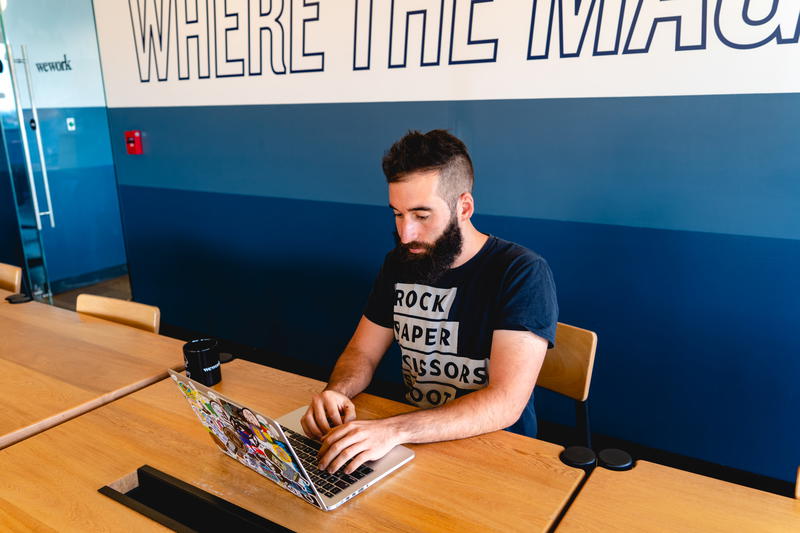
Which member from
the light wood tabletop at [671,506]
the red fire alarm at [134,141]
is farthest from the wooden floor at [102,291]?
the light wood tabletop at [671,506]

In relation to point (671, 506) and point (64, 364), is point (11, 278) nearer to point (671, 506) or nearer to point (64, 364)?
point (64, 364)

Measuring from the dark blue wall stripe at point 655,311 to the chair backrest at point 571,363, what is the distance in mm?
765

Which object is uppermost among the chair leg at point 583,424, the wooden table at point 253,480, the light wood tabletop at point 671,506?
the light wood tabletop at point 671,506

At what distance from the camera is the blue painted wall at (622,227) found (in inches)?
81.2

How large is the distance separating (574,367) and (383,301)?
23.1 inches

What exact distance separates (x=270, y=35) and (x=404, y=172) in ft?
6.19

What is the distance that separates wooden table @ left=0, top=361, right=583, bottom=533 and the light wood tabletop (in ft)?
0.18

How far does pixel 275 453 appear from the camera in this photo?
1.01 meters

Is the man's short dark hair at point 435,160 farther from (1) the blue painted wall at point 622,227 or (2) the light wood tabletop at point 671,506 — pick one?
(1) the blue painted wall at point 622,227

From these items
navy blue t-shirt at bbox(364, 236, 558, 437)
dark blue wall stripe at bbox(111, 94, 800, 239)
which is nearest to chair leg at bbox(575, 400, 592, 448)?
navy blue t-shirt at bbox(364, 236, 558, 437)

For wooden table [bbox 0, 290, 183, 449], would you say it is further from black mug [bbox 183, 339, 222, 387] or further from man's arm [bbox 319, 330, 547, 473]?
man's arm [bbox 319, 330, 547, 473]

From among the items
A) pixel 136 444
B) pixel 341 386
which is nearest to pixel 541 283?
pixel 341 386

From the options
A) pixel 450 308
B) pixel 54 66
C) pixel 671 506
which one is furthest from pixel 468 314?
pixel 54 66

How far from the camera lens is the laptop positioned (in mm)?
979
